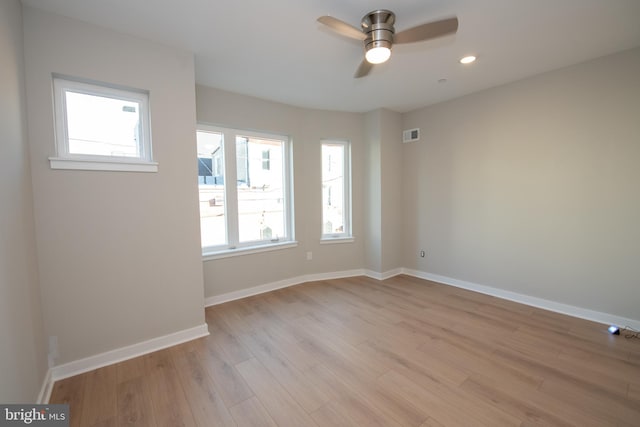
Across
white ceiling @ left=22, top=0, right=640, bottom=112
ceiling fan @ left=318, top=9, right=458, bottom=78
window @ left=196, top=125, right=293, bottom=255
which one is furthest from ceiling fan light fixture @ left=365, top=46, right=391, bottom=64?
window @ left=196, top=125, right=293, bottom=255

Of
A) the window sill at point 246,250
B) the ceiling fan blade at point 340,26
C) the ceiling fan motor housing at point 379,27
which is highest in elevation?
the ceiling fan motor housing at point 379,27

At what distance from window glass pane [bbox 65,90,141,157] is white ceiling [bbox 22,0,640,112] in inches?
22.7

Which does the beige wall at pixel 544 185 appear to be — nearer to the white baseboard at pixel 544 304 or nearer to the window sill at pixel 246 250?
the white baseboard at pixel 544 304

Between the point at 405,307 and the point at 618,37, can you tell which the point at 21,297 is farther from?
the point at 618,37

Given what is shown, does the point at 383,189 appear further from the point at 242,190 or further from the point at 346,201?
the point at 242,190

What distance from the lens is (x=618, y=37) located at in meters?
2.29

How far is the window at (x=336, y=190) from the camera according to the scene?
14.2 ft

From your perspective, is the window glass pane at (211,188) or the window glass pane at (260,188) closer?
the window glass pane at (211,188)

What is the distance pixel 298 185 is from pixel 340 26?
248 cm

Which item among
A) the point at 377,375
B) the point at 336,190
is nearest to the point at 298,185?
the point at 336,190

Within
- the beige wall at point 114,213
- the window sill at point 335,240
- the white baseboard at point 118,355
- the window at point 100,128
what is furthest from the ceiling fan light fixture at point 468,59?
the white baseboard at point 118,355

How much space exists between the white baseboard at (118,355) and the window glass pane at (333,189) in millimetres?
2418

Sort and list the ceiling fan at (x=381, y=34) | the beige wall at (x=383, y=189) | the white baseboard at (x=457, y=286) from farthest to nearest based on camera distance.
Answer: the beige wall at (x=383, y=189) < the white baseboard at (x=457, y=286) < the ceiling fan at (x=381, y=34)
